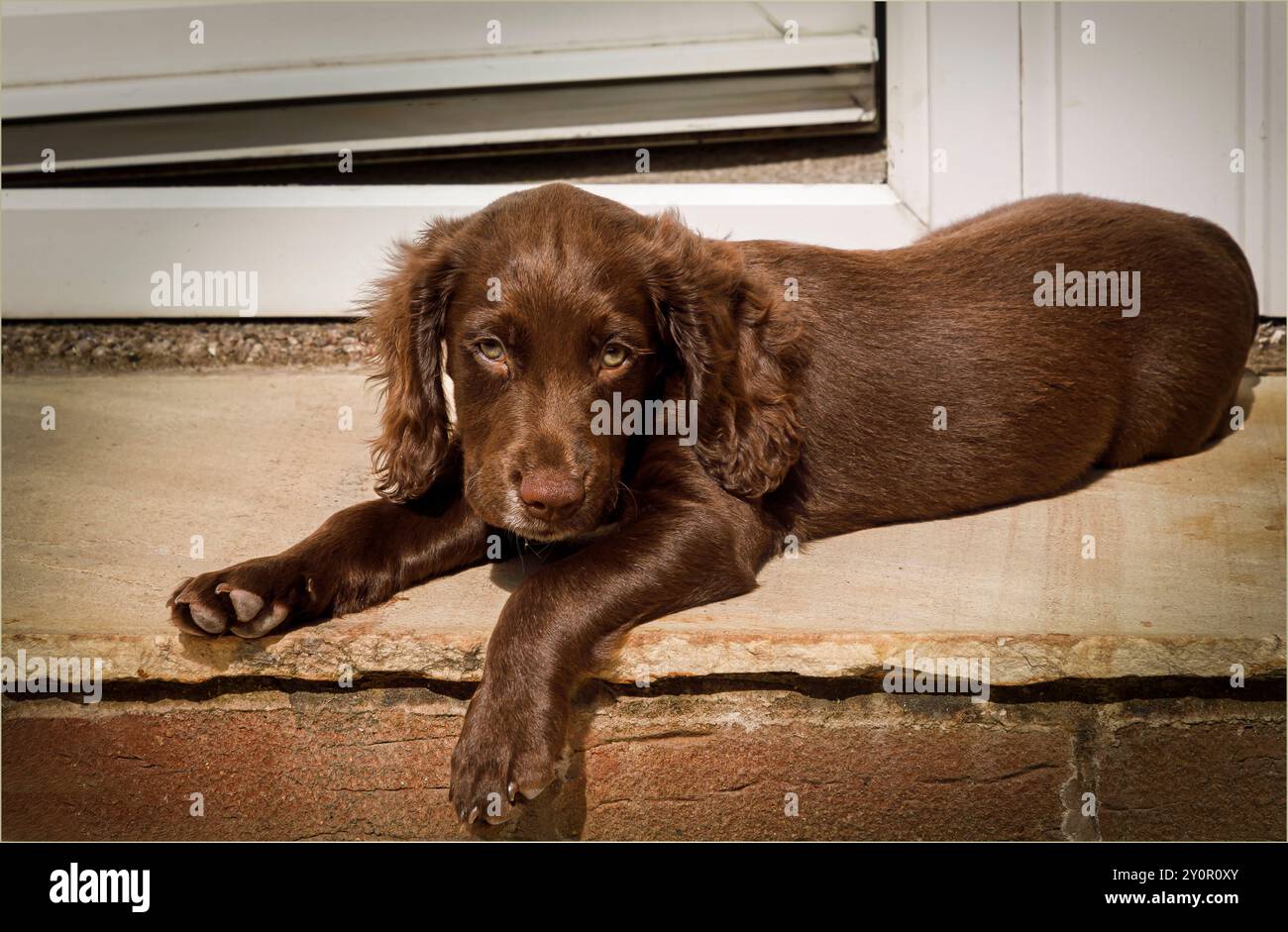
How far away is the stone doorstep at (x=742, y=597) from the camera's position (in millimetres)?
2686

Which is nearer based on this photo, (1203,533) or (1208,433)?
(1203,533)

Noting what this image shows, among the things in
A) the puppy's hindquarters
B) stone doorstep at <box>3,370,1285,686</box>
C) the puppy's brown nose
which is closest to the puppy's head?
the puppy's brown nose

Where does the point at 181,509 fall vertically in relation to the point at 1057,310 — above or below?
below

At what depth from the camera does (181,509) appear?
3.53 meters

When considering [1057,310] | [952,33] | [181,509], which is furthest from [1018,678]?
[952,33]

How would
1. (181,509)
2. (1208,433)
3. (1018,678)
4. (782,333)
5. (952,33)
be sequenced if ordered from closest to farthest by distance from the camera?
(1018,678) → (782,333) → (181,509) → (1208,433) → (952,33)

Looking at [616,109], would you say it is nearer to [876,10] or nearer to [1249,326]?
[876,10]

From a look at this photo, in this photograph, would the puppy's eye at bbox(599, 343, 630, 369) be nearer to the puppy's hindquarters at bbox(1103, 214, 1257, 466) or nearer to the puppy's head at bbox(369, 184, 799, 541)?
the puppy's head at bbox(369, 184, 799, 541)

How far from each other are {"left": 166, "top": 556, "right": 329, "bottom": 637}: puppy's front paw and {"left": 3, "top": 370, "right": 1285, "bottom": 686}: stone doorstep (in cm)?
6

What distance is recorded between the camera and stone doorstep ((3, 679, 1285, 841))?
2.71m

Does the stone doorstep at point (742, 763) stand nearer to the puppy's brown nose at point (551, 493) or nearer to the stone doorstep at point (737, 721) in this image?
the stone doorstep at point (737, 721)

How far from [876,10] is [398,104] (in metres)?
1.95

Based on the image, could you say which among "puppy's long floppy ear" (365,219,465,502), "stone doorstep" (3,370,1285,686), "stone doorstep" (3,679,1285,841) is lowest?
"stone doorstep" (3,679,1285,841)

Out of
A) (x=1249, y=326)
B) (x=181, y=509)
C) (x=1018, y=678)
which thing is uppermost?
(x=1249, y=326)
